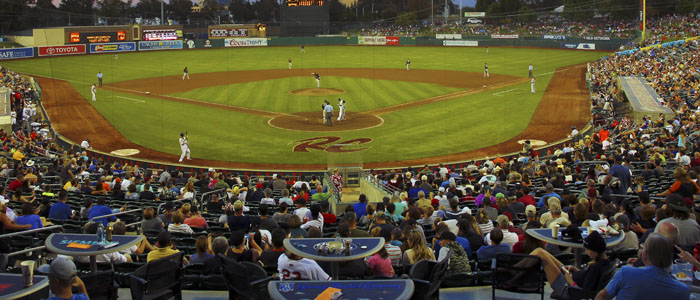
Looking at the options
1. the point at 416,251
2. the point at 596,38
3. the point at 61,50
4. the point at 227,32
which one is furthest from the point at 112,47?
the point at 416,251

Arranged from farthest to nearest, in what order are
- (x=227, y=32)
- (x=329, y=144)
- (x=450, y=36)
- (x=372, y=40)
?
1. (x=227, y=32)
2. (x=372, y=40)
3. (x=450, y=36)
4. (x=329, y=144)

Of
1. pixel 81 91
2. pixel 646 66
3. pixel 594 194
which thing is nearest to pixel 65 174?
pixel 594 194

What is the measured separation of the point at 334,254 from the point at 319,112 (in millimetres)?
33917

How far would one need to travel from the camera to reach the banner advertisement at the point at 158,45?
94125 millimetres

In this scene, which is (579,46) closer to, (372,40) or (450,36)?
(450,36)

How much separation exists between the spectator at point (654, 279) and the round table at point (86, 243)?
6.12 meters

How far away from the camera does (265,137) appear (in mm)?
34438

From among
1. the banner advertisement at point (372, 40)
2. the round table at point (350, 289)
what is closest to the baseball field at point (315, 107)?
Answer: the round table at point (350, 289)

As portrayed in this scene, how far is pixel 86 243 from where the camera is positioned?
Answer: 333 inches

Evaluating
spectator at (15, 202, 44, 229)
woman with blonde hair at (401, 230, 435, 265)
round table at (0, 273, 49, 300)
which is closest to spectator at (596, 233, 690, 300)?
woman with blonde hair at (401, 230, 435, 265)

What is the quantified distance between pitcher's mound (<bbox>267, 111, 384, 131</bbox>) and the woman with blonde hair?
2723cm

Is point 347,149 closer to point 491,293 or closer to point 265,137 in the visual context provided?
point 265,137

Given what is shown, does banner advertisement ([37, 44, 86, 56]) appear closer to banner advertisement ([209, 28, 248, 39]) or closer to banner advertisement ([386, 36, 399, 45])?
banner advertisement ([209, 28, 248, 39])

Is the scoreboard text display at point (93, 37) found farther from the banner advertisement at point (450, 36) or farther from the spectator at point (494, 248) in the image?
the spectator at point (494, 248)
